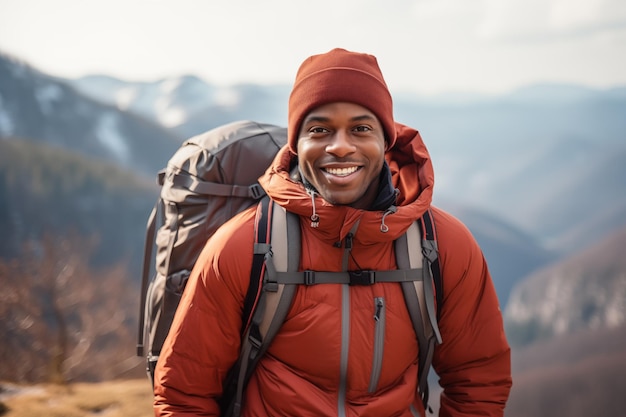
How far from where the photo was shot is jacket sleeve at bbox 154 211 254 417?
2.00m

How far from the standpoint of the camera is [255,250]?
2.00 m

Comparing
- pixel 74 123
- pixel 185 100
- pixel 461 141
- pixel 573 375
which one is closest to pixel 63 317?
pixel 573 375

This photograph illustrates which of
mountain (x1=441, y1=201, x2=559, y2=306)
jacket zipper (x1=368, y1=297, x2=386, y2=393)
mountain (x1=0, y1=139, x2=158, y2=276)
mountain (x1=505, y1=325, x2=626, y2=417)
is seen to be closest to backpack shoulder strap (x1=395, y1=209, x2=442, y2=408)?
jacket zipper (x1=368, y1=297, x2=386, y2=393)

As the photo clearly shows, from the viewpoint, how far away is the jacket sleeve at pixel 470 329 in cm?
214

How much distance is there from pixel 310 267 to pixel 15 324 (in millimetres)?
21088

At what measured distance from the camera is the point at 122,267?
114ft

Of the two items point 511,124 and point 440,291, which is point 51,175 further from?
point 511,124

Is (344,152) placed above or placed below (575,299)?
below

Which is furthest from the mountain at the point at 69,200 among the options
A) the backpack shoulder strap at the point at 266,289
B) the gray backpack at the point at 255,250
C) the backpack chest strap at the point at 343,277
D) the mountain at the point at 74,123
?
the backpack chest strap at the point at 343,277

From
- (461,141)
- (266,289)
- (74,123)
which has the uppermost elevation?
(461,141)

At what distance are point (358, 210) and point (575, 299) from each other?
1604 inches

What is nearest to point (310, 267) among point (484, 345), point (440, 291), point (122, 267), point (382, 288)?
point (382, 288)

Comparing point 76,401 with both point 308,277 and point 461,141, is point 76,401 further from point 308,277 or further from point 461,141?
point 461,141

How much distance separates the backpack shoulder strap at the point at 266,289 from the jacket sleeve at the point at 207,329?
3 cm
